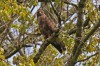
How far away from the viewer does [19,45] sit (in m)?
6.36

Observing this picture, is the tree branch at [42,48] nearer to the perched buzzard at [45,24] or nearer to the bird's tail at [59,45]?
the bird's tail at [59,45]

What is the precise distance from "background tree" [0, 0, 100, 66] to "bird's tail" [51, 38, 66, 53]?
0.35 feet

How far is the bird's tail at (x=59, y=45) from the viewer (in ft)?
20.4

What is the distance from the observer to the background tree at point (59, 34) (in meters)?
5.08

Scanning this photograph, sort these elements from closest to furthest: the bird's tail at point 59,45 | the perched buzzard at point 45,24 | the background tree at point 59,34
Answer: the background tree at point 59,34 → the bird's tail at point 59,45 → the perched buzzard at point 45,24

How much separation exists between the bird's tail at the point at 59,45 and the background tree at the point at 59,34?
4.2 inches

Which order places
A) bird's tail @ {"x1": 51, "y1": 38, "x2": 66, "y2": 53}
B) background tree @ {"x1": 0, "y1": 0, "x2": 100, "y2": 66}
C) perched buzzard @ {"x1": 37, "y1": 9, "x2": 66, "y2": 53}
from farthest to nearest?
perched buzzard @ {"x1": 37, "y1": 9, "x2": 66, "y2": 53}, bird's tail @ {"x1": 51, "y1": 38, "x2": 66, "y2": 53}, background tree @ {"x1": 0, "y1": 0, "x2": 100, "y2": 66}

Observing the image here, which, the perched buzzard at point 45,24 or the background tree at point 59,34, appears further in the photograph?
the perched buzzard at point 45,24

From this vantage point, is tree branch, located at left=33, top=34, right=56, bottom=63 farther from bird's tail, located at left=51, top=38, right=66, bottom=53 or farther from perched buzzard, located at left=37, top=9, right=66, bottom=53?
perched buzzard, located at left=37, top=9, right=66, bottom=53

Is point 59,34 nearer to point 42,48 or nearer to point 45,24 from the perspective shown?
point 42,48

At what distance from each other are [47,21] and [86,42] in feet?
4.95

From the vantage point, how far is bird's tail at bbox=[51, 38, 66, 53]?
6218 millimetres

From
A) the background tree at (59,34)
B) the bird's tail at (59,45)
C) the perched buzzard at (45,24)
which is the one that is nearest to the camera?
the background tree at (59,34)

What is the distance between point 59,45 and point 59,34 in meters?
1.00
